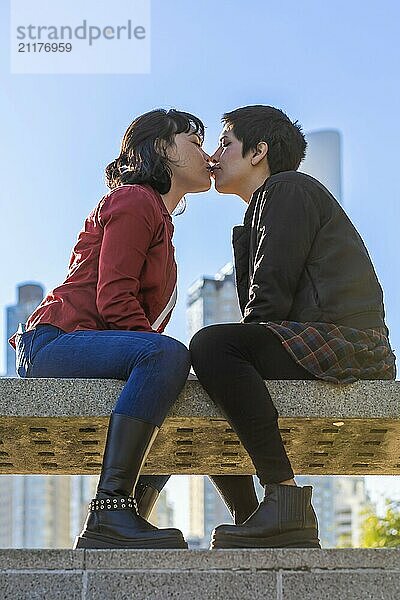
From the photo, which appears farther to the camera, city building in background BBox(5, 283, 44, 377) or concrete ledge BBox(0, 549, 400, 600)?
city building in background BBox(5, 283, 44, 377)

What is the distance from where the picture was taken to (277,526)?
371 cm

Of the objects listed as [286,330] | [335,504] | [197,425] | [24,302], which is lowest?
[335,504]

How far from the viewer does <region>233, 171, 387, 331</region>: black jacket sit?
162 inches

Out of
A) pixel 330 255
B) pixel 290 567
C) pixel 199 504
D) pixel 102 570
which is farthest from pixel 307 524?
pixel 199 504

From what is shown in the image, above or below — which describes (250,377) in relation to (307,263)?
below

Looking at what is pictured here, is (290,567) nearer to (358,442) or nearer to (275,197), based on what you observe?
(358,442)

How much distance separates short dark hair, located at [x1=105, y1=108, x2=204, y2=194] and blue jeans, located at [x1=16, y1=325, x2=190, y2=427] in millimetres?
753

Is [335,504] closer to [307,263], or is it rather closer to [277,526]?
[307,263]

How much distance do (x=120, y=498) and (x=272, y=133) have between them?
1728 millimetres

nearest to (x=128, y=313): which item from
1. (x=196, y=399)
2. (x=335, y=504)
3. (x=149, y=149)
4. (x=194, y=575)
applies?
(x=196, y=399)

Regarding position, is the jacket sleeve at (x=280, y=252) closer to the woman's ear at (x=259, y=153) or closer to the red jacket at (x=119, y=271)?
the red jacket at (x=119, y=271)

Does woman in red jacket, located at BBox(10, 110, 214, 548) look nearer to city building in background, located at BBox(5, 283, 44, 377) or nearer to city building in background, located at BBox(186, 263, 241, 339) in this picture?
city building in background, located at BBox(186, 263, 241, 339)

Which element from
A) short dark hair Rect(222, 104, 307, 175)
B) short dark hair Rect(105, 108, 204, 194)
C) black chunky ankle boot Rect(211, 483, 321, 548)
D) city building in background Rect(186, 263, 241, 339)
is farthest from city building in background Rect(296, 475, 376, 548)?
black chunky ankle boot Rect(211, 483, 321, 548)

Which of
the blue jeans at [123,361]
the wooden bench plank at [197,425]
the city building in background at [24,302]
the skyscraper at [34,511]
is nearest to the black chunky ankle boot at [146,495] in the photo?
the wooden bench plank at [197,425]
